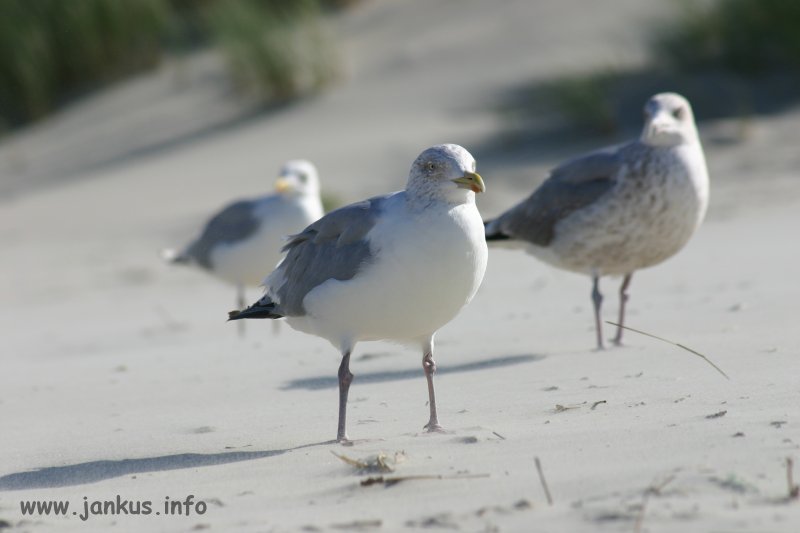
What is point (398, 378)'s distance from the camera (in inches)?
235

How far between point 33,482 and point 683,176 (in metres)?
3.69

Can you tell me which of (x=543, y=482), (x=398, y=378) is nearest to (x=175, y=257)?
(x=398, y=378)

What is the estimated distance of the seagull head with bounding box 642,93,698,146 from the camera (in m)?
6.80

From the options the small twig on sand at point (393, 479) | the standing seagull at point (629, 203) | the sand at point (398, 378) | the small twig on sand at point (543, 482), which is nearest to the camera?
the small twig on sand at point (543, 482)

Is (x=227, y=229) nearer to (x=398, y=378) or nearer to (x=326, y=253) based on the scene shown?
(x=398, y=378)

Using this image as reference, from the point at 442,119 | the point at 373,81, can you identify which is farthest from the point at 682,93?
the point at 373,81

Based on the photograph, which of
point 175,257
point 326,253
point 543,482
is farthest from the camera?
point 175,257

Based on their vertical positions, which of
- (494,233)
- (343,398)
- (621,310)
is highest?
(494,233)

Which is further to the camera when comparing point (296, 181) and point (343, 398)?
point (296, 181)

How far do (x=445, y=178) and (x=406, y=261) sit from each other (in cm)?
33

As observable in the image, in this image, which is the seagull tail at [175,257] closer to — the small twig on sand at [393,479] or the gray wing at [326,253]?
the gray wing at [326,253]

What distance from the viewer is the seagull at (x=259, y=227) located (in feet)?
30.1

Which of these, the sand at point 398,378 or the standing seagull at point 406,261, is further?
the standing seagull at point 406,261

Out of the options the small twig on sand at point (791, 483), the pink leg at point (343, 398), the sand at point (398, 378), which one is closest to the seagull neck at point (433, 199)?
the pink leg at point (343, 398)
